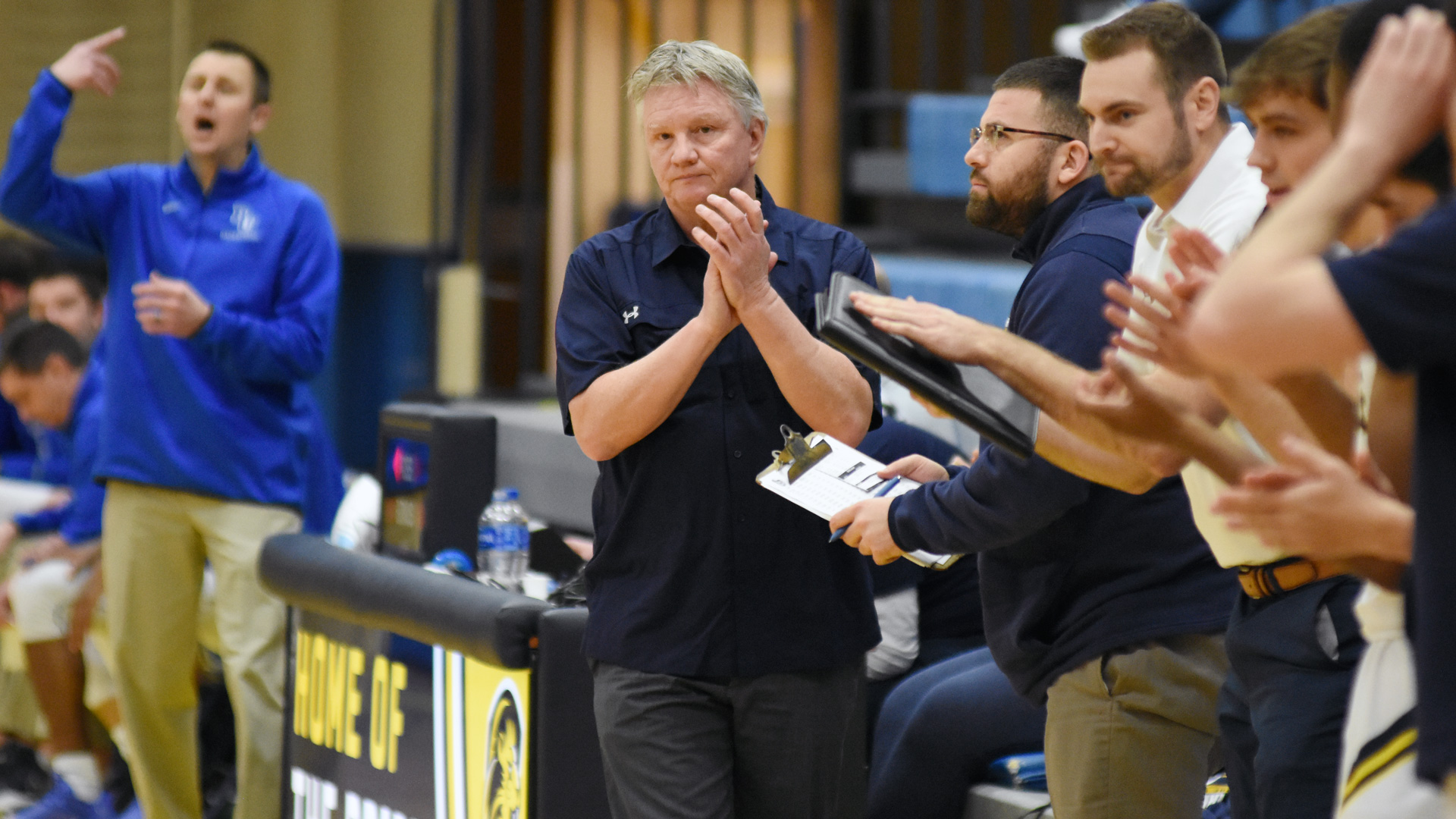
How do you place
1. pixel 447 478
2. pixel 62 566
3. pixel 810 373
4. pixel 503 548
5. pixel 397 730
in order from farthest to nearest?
1. pixel 62 566
2. pixel 447 478
3. pixel 503 548
4. pixel 397 730
5. pixel 810 373

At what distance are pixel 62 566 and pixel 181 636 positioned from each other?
121 cm

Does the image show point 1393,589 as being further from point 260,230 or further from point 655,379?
point 260,230

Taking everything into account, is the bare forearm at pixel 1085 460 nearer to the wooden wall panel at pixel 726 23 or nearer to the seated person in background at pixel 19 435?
the seated person in background at pixel 19 435

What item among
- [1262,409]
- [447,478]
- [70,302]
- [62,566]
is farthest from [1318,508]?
[70,302]

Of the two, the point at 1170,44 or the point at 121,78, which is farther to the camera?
the point at 121,78

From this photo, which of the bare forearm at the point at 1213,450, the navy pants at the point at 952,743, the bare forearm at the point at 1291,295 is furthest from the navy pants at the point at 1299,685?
the navy pants at the point at 952,743

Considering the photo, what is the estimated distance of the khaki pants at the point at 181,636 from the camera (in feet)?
13.4

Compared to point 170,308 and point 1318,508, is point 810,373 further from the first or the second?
point 170,308

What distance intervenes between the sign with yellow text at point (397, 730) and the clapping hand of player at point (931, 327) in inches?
52.2

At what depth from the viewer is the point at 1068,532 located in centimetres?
252

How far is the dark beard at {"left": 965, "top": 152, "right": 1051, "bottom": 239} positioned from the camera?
263 cm

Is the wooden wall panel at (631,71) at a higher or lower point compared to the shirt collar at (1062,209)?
higher

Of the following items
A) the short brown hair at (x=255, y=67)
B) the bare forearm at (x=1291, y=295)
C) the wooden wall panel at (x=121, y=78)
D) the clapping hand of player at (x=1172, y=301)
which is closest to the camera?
the bare forearm at (x=1291, y=295)

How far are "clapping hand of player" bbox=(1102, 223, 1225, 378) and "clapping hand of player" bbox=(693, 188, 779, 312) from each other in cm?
59
